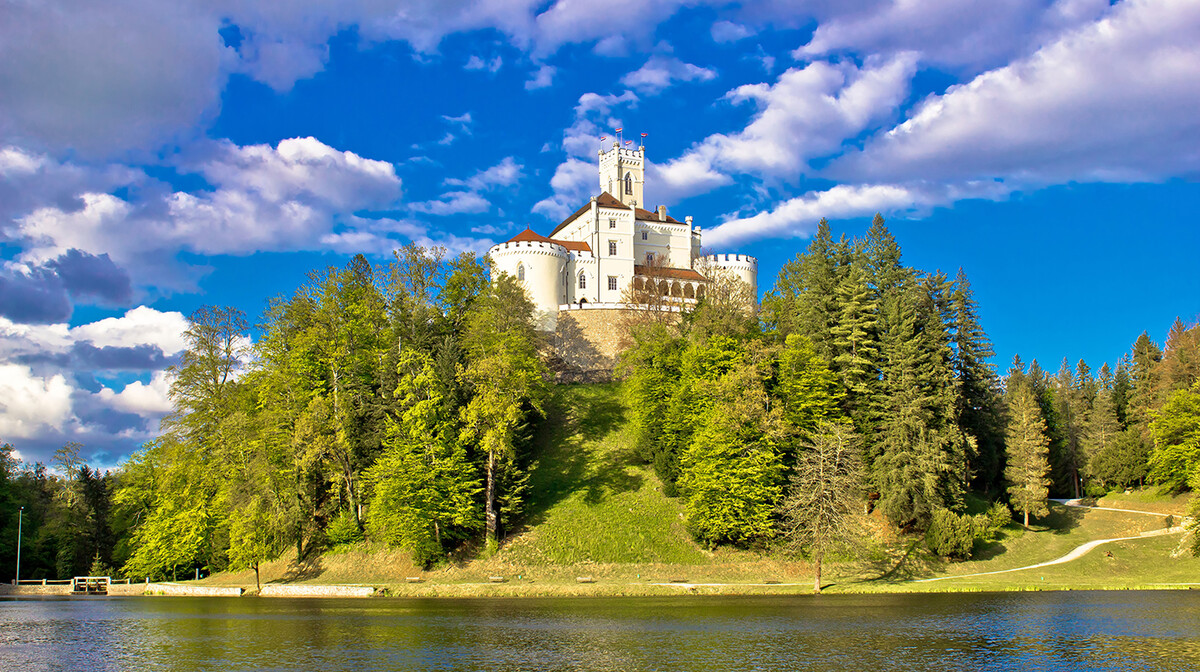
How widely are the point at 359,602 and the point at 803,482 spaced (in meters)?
19.1

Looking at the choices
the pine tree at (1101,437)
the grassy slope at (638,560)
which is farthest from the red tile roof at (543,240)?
the pine tree at (1101,437)

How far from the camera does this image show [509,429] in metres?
40.7

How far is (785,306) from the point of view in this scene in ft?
166

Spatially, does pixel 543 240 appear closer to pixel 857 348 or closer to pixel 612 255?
pixel 612 255

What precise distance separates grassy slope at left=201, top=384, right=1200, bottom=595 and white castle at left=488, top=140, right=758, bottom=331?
21.9 m

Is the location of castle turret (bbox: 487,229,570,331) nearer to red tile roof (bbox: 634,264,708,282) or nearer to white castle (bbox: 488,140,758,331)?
white castle (bbox: 488,140,758,331)

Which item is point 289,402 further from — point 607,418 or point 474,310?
point 607,418

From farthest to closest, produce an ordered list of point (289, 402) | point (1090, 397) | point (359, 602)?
1. point (1090, 397)
2. point (289, 402)
3. point (359, 602)

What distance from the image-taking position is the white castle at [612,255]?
66312 millimetres

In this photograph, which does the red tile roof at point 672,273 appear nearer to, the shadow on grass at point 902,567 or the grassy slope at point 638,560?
the grassy slope at point 638,560

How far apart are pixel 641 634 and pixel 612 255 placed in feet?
170

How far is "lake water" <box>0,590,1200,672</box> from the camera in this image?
19500 millimetres

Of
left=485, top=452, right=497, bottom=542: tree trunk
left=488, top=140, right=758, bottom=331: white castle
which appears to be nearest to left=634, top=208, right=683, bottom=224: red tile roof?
left=488, top=140, right=758, bottom=331: white castle

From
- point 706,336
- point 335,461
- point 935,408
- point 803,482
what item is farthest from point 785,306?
point 335,461
